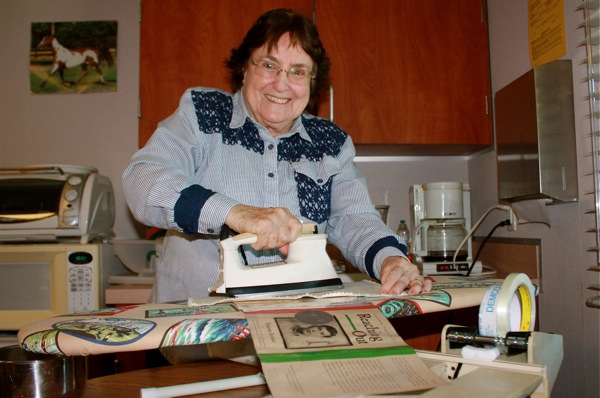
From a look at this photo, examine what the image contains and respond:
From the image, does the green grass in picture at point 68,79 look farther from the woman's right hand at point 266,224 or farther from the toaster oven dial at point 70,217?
the woman's right hand at point 266,224

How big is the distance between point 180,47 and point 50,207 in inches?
29.3

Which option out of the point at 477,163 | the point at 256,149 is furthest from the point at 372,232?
the point at 477,163

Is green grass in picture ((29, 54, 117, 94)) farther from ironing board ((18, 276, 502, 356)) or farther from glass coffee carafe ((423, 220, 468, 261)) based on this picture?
ironing board ((18, 276, 502, 356))

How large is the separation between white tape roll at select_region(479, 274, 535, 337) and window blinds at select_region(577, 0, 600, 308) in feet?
1.92

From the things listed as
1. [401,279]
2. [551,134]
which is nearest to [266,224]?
[401,279]

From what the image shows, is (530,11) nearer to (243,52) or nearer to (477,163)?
(477,163)

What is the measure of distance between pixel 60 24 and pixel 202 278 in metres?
1.70

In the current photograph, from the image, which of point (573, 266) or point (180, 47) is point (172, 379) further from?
point (180, 47)

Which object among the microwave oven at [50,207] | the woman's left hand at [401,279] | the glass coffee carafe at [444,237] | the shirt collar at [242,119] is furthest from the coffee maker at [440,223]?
the microwave oven at [50,207]

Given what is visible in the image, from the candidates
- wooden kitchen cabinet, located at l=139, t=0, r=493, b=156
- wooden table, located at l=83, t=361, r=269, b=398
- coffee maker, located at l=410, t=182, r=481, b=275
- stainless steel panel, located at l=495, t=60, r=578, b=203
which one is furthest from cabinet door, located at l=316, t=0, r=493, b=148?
wooden table, located at l=83, t=361, r=269, b=398

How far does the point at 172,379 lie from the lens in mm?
865

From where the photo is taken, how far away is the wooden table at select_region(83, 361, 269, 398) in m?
0.78

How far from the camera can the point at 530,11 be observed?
166cm

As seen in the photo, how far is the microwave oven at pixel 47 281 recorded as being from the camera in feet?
5.91
